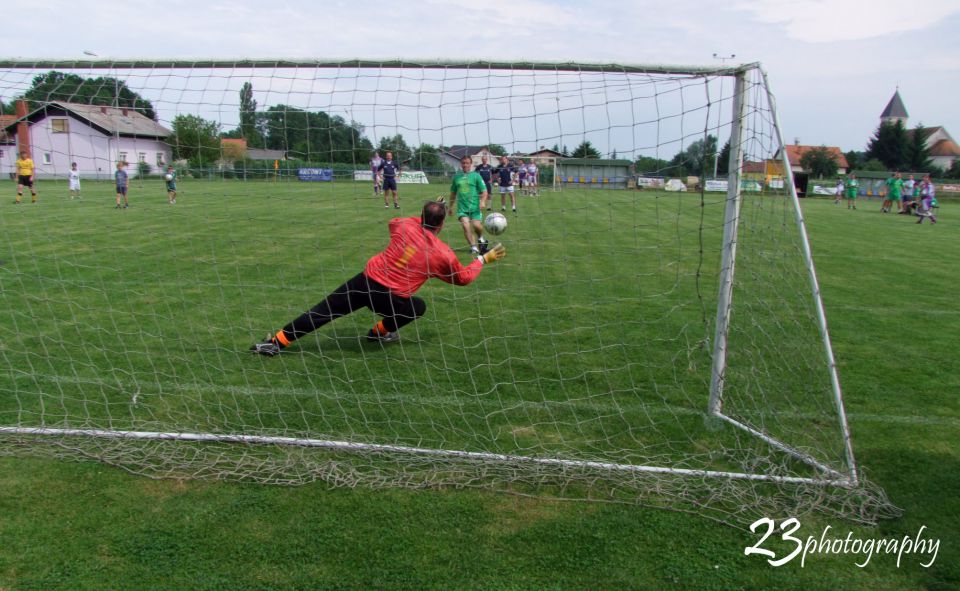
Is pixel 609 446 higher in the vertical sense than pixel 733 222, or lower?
lower

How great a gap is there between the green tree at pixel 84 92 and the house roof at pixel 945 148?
103 m

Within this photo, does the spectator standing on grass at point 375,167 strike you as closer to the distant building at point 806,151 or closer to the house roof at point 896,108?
the distant building at point 806,151

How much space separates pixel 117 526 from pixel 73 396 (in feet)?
7.12

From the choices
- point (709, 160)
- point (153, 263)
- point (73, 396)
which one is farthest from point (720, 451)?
point (153, 263)

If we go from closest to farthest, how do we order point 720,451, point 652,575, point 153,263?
point 652,575 < point 720,451 < point 153,263

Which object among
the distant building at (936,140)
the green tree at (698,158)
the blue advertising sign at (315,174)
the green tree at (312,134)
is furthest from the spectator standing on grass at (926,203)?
the distant building at (936,140)

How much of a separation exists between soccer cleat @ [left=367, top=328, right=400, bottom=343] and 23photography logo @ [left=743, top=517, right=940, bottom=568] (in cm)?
405

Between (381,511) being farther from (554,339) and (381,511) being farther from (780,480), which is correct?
(554,339)

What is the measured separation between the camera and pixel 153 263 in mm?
11000

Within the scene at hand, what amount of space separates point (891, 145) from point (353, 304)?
7776 cm

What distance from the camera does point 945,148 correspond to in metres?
85.4

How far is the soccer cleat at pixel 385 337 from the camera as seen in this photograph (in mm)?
6570

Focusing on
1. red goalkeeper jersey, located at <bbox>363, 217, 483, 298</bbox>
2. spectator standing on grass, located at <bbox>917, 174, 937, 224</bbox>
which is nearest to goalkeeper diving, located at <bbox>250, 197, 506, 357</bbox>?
red goalkeeper jersey, located at <bbox>363, 217, 483, 298</bbox>

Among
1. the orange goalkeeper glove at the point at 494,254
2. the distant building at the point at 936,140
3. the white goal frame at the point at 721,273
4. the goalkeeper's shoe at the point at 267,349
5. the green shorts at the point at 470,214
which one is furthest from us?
the distant building at the point at 936,140
